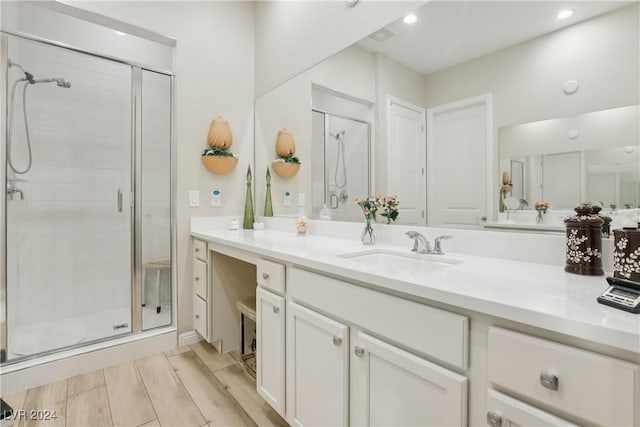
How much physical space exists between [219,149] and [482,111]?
184cm

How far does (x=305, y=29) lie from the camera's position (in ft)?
7.04

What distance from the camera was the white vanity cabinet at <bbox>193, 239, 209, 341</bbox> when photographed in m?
2.11

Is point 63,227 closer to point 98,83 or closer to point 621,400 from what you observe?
point 98,83

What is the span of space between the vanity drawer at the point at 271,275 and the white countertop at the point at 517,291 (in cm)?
13

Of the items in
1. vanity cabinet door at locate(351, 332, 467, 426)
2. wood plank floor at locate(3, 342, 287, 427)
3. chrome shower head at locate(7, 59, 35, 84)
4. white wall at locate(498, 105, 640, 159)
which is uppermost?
chrome shower head at locate(7, 59, 35, 84)

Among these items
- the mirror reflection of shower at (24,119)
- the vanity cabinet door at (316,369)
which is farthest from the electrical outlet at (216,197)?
the vanity cabinet door at (316,369)

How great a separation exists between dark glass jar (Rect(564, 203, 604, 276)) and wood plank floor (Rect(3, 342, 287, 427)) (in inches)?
55.1

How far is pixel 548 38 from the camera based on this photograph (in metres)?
1.12

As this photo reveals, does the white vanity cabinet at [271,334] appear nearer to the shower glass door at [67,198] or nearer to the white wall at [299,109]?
the white wall at [299,109]

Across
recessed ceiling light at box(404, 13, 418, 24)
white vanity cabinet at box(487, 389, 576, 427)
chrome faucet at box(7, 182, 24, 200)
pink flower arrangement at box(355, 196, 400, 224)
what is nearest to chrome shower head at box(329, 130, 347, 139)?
pink flower arrangement at box(355, 196, 400, 224)

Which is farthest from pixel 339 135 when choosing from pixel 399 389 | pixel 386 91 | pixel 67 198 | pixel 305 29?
pixel 67 198

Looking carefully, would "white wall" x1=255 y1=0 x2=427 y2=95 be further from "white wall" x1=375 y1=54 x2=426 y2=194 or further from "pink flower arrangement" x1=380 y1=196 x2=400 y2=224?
"pink flower arrangement" x1=380 y1=196 x2=400 y2=224

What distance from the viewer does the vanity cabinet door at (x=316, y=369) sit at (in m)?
1.07

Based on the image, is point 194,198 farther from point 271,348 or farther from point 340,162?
point 271,348
